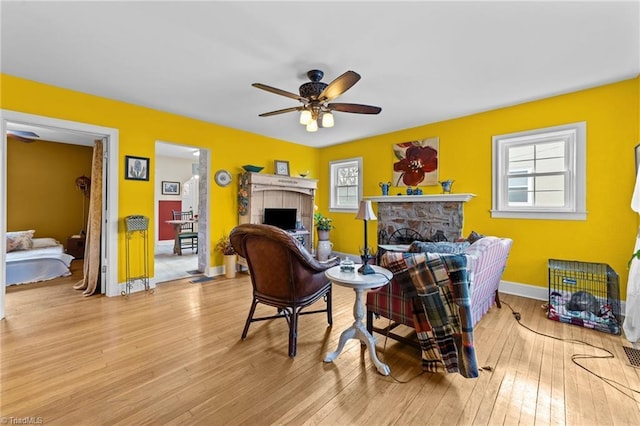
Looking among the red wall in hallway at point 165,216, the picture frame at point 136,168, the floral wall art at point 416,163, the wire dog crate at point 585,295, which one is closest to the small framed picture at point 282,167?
the floral wall art at point 416,163

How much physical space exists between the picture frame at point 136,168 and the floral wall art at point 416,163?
4.07 m

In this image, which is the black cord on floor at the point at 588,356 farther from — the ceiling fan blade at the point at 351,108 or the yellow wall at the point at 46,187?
the yellow wall at the point at 46,187

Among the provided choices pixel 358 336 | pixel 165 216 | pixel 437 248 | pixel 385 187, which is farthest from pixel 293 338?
pixel 165 216

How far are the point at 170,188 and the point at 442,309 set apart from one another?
8061mm

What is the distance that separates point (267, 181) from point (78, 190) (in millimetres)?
4432

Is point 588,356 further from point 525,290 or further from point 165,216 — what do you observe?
point 165,216

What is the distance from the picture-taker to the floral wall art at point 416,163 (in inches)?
178

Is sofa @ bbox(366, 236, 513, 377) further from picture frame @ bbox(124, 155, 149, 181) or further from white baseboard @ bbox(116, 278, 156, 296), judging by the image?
picture frame @ bbox(124, 155, 149, 181)

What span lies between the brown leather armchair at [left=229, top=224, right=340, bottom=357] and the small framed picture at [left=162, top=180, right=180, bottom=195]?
21.3ft

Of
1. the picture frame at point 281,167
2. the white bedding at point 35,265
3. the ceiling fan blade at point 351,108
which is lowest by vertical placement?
the white bedding at point 35,265

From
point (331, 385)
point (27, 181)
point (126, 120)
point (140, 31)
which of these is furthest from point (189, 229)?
point (331, 385)

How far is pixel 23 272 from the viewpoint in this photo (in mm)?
4055

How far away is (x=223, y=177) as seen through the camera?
4781 millimetres

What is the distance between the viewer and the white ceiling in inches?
77.9
